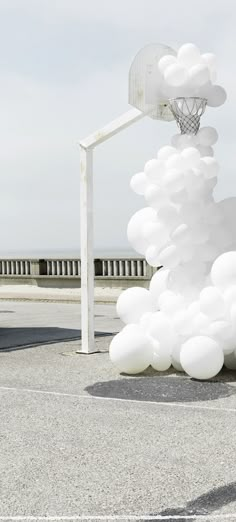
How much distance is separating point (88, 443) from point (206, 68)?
593 centimetres

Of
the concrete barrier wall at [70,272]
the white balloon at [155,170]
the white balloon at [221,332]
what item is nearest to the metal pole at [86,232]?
the white balloon at [155,170]

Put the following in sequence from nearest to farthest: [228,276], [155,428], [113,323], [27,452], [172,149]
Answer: [27,452] < [155,428] < [228,276] < [172,149] < [113,323]

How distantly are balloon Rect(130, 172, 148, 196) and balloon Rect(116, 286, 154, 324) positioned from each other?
1.52 m

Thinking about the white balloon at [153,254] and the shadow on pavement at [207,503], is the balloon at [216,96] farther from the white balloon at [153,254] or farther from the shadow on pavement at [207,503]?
the shadow on pavement at [207,503]

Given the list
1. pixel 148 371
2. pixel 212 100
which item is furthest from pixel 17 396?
pixel 212 100

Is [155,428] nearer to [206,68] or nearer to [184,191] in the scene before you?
[184,191]

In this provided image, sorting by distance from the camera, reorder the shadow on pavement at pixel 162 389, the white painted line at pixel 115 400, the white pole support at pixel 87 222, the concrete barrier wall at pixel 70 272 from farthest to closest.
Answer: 1. the concrete barrier wall at pixel 70 272
2. the white pole support at pixel 87 222
3. the shadow on pavement at pixel 162 389
4. the white painted line at pixel 115 400

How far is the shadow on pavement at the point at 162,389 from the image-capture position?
8.77m

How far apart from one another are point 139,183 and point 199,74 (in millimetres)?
1791

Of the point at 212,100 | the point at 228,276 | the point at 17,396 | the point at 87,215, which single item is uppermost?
the point at 212,100

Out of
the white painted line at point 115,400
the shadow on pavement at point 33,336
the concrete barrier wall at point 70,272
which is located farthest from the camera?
the concrete barrier wall at point 70,272

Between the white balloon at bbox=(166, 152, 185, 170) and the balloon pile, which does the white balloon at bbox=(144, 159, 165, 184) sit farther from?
the white balloon at bbox=(166, 152, 185, 170)

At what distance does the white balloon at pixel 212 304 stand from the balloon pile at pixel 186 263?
13 millimetres

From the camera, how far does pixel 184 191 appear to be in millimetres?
9938
